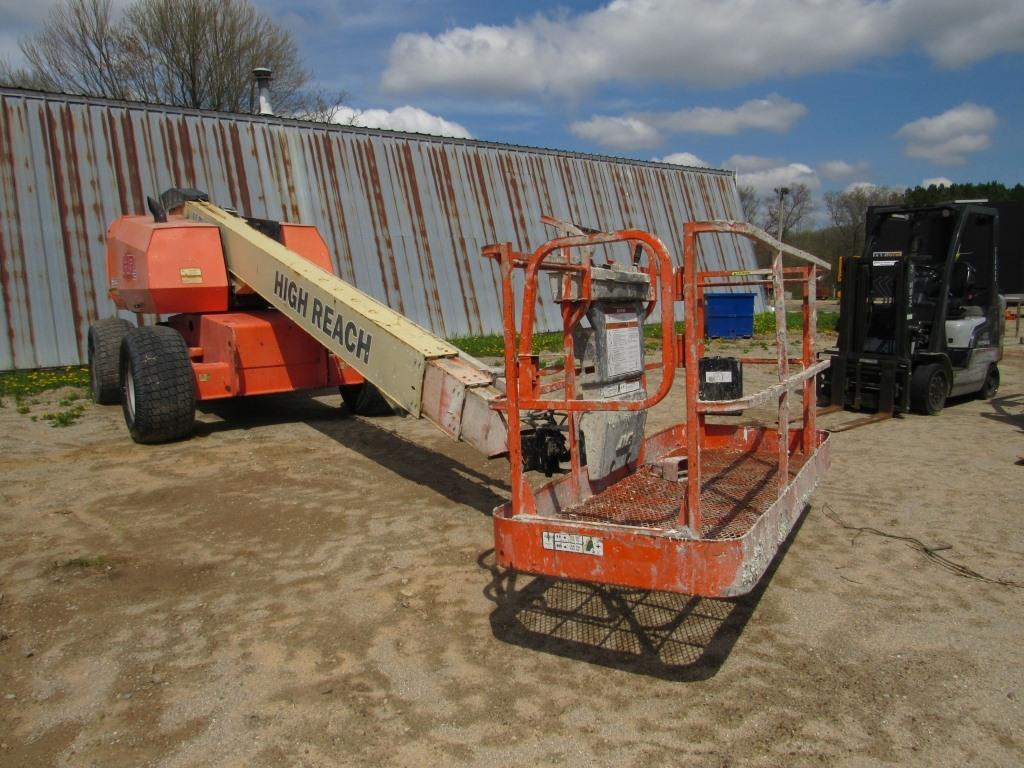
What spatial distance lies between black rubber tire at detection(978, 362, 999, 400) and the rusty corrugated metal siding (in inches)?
341

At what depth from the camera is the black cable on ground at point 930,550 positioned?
4.29m

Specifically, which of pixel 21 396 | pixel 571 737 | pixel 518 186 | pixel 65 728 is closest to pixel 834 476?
pixel 571 737

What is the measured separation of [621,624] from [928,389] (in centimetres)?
668

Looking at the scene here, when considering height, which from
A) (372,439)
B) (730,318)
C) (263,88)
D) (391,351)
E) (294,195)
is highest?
(263,88)

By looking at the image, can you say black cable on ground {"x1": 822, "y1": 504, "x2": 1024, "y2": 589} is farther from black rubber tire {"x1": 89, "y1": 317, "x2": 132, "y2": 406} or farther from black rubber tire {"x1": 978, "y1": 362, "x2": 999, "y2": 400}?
black rubber tire {"x1": 89, "y1": 317, "x2": 132, "y2": 406}

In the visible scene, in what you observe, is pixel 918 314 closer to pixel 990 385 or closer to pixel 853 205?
pixel 990 385

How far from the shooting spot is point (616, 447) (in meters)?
4.38

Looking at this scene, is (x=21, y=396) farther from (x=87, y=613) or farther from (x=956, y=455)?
(x=956, y=455)

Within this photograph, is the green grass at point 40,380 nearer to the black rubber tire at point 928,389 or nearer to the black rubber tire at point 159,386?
the black rubber tire at point 159,386

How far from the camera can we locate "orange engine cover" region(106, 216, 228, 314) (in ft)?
24.6

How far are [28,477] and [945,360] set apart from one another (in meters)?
9.58

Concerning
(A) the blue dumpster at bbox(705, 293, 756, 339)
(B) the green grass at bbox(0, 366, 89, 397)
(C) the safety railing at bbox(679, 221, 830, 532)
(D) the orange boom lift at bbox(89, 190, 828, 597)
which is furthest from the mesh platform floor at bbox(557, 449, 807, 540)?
A: (A) the blue dumpster at bbox(705, 293, 756, 339)

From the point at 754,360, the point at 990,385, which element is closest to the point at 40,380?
the point at 754,360

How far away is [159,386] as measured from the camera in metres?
6.92
